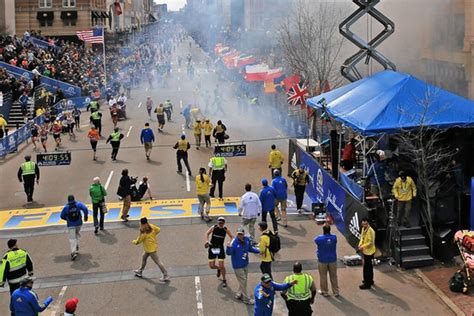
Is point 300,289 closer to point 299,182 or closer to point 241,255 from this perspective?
point 241,255

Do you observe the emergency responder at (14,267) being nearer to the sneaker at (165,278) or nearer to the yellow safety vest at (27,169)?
the sneaker at (165,278)

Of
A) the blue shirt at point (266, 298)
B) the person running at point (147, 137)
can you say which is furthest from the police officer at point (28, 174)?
the blue shirt at point (266, 298)

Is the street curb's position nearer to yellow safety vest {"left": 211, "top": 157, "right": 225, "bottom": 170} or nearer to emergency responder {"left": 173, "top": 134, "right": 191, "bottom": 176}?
yellow safety vest {"left": 211, "top": 157, "right": 225, "bottom": 170}

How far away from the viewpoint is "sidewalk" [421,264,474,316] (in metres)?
11.0

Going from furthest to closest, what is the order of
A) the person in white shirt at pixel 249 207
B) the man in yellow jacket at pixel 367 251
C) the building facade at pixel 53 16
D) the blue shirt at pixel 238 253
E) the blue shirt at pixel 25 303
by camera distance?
the building facade at pixel 53 16, the person in white shirt at pixel 249 207, the man in yellow jacket at pixel 367 251, the blue shirt at pixel 238 253, the blue shirt at pixel 25 303

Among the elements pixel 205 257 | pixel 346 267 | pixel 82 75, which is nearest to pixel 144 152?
pixel 205 257

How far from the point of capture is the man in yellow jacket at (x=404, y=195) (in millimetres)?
13133

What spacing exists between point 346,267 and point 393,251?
1.00 m

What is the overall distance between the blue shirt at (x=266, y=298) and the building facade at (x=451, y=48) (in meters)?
19.2

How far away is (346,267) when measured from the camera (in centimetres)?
1288

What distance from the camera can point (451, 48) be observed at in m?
28.4

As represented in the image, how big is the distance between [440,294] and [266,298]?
12.7ft

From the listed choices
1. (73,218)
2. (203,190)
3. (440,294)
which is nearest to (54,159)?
(203,190)

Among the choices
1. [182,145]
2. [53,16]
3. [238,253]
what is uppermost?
[53,16]
